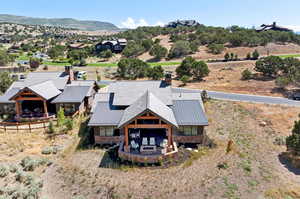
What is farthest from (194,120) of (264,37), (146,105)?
(264,37)

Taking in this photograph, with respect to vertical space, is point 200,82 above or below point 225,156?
above

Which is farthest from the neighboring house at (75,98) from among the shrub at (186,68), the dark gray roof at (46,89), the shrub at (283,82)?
the shrub at (283,82)

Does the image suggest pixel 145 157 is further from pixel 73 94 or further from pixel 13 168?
pixel 73 94

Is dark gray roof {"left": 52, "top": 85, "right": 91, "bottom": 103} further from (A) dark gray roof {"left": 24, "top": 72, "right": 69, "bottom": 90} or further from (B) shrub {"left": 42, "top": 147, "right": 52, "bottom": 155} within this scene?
(B) shrub {"left": 42, "top": 147, "right": 52, "bottom": 155}

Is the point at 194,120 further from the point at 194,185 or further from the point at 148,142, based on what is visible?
the point at 194,185

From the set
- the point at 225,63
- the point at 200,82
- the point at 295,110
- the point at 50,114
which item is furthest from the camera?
the point at 225,63

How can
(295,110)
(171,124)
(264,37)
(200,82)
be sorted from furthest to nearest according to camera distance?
(264,37), (200,82), (295,110), (171,124)

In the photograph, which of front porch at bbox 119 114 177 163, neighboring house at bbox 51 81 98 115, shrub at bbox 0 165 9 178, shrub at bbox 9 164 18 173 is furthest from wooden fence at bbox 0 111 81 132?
front porch at bbox 119 114 177 163

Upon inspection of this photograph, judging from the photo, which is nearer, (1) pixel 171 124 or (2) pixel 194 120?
(1) pixel 171 124

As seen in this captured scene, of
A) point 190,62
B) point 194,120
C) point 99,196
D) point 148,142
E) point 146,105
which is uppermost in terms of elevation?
point 190,62
